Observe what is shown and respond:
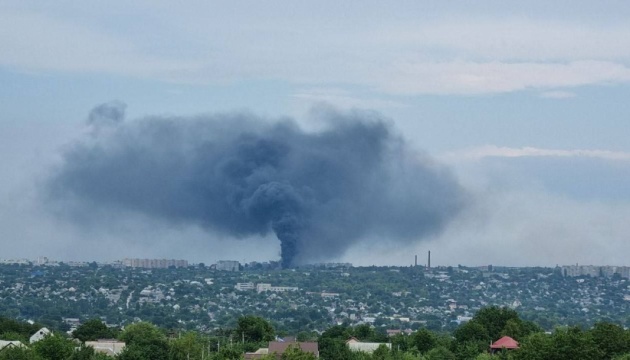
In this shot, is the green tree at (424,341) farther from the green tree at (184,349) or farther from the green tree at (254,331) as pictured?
the green tree at (184,349)

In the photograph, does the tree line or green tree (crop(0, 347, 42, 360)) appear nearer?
green tree (crop(0, 347, 42, 360))

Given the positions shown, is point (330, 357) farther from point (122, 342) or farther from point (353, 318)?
point (353, 318)

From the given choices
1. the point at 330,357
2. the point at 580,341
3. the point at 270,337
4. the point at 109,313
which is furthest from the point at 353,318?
the point at 580,341

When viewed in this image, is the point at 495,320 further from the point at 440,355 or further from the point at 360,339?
the point at 440,355

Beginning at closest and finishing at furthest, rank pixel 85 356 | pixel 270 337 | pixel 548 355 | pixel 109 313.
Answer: pixel 548 355
pixel 85 356
pixel 270 337
pixel 109 313

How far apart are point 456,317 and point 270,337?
10629 centimetres

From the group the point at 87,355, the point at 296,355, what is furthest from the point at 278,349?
the point at 296,355

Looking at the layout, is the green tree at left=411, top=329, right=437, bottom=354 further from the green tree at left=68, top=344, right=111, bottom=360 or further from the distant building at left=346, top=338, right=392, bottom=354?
the green tree at left=68, top=344, right=111, bottom=360

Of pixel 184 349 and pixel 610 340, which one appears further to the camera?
pixel 184 349

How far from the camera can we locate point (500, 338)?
275ft

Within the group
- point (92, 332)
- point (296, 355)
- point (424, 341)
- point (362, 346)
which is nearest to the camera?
point (296, 355)

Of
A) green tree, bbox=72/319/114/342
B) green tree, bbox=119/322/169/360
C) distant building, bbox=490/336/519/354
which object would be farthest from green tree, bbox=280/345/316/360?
green tree, bbox=72/319/114/342

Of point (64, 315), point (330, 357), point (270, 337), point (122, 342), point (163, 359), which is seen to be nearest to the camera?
point (163, 359)

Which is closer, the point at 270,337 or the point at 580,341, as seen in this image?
the point at 580,341
